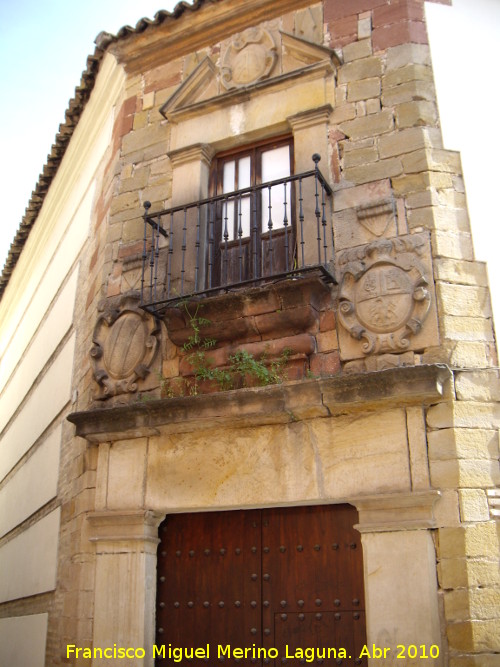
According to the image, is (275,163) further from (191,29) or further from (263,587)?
(263,587)

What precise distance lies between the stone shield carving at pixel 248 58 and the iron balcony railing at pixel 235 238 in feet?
3.23

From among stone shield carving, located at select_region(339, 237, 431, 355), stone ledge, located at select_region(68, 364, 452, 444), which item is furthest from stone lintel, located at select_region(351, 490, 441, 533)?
stone shield carving, located at select_region(339, 237, 431, 355)

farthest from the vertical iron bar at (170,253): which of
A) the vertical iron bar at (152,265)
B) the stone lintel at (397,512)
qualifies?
the stone lintel at (397,512)

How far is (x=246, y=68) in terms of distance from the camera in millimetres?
5887

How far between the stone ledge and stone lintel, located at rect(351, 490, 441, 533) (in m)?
0.54

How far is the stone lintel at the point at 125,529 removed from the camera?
15.9ft

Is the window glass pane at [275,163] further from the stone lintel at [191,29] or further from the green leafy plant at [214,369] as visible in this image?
the green leafy plant at [214,369]

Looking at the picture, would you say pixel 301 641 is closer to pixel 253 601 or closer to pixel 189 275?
pixel 253 601

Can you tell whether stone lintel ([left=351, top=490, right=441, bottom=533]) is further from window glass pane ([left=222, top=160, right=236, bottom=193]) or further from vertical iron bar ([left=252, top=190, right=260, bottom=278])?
window glass pane ([left=222, top=160, right=236, bottom=193])

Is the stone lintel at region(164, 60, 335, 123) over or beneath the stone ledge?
over

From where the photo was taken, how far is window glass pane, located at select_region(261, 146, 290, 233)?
17.9ft

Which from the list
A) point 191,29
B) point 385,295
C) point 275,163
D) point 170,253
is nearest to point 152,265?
point 170,253

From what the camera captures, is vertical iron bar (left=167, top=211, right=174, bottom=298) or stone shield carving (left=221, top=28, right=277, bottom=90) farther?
stone shield carving (left=221, top=28, right=277, bottom=90)

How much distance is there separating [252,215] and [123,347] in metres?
1.38
